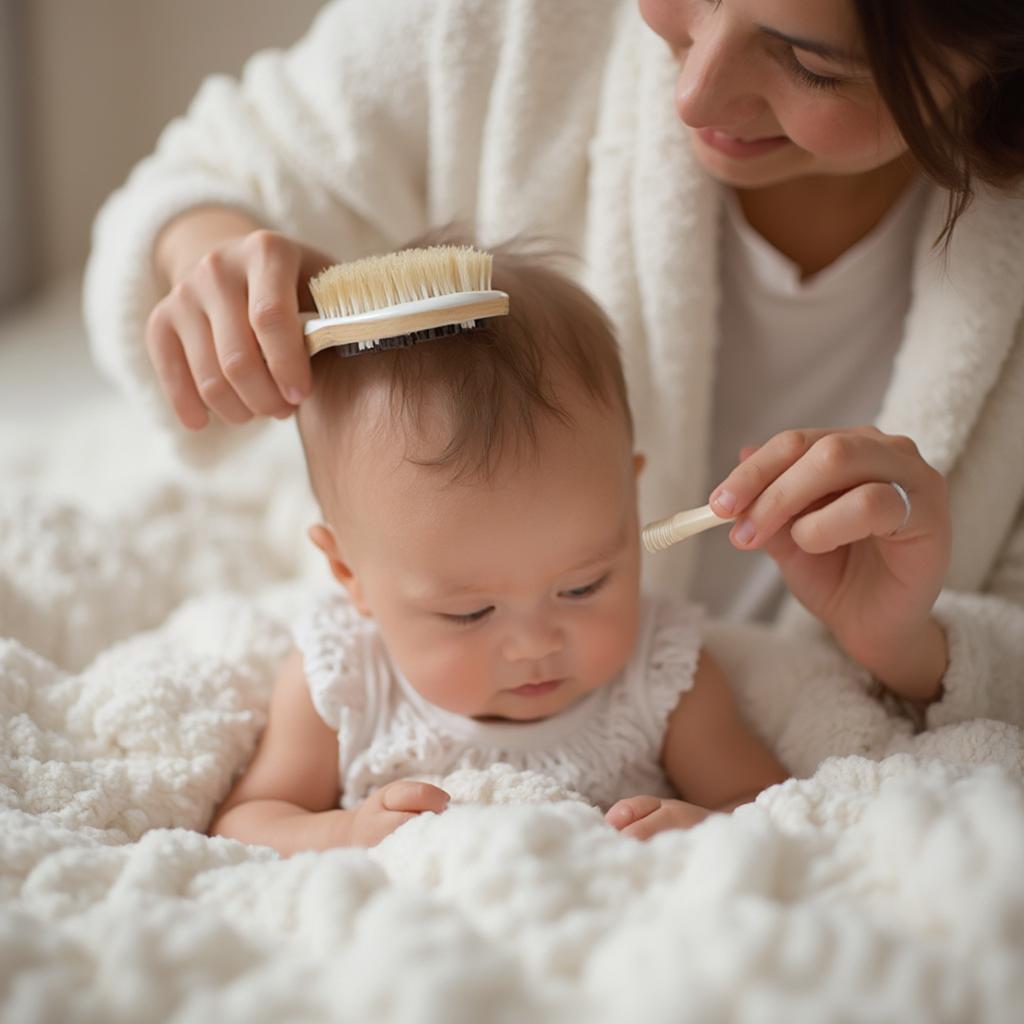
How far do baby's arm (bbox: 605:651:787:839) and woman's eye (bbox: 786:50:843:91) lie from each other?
0.43 m

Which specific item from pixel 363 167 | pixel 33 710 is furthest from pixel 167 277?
pixel 33 710

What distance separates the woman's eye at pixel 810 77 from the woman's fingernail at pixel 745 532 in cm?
30

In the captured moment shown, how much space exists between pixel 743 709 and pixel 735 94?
470 mm

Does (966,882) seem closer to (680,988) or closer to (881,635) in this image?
(680,988)

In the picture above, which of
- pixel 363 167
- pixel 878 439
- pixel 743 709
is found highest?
pixel 363 167

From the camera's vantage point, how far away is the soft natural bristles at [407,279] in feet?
2.40

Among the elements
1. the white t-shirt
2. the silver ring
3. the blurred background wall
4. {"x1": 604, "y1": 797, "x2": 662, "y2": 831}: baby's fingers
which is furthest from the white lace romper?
the blurred background wall

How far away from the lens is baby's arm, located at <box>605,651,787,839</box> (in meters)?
0.85

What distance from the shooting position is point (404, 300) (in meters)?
0.74

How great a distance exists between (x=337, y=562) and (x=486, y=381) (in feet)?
0.69

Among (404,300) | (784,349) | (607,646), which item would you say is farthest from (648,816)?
(784,349)

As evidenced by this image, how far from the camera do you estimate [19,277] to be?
Result: 2004 mm

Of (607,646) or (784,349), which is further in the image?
(784,349)

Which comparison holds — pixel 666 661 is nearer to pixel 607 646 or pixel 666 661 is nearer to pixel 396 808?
pixel 607 646
